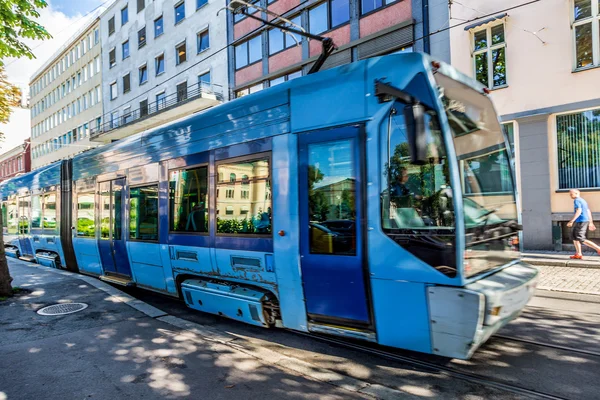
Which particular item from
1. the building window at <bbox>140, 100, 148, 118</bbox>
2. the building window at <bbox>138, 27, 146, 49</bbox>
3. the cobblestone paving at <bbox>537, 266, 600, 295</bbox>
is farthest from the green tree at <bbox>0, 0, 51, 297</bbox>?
the building window at <bbox>138, 27, 146, 49</bbox>

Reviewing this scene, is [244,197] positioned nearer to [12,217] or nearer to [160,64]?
[12,217]

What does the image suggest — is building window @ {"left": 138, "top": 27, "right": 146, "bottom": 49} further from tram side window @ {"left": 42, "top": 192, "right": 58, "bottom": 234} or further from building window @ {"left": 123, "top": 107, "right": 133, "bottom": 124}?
tram side window @ {"left": 42, "top": 192, "right": 58, "bottom": 234}

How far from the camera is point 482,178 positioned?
4.01 meters

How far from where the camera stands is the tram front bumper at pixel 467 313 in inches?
127

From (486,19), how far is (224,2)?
14966mm

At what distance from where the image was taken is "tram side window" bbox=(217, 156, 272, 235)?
4656 millimetres

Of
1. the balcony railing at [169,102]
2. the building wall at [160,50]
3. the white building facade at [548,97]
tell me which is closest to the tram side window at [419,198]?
the white building facade at [548,97]

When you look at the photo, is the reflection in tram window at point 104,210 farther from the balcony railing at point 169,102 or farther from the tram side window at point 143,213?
the balcony railing at point 169,102

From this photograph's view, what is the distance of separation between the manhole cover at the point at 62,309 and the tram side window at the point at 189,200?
75.3 inches

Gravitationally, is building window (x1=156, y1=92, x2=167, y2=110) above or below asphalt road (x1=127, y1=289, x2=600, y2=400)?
above

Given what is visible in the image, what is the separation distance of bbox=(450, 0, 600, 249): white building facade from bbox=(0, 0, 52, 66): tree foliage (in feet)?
38.8

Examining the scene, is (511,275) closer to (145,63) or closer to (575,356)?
(575,356)

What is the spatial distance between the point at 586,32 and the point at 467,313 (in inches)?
458

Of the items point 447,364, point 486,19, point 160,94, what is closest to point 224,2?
point 160,94
